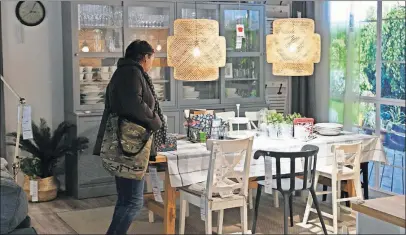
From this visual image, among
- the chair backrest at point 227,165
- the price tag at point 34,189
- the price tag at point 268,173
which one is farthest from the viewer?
the price tag at point 34,189

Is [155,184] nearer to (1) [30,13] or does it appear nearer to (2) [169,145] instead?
(2) [169,145]

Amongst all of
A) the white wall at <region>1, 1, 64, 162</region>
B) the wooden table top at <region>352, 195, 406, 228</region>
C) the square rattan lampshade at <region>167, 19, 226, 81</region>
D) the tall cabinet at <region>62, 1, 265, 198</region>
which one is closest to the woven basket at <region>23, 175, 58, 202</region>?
the tall cabinet at <region>62, 1, 265, 198</region>

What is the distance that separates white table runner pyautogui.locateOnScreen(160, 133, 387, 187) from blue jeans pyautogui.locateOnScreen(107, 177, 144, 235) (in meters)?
0.33

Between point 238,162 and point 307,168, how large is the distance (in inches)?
16.6

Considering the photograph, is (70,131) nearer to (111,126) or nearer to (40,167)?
(40,167)

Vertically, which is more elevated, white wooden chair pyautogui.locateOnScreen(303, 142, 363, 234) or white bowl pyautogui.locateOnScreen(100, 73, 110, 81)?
white bowl pyautogui.locateOnScreen(100, 73, 110, 81)

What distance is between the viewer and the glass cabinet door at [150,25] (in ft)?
16.3

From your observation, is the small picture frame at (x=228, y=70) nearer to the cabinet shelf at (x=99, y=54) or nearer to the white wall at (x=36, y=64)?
the cabinet shelf at (x=99, y=54)

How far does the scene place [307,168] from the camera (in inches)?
Answer: 136

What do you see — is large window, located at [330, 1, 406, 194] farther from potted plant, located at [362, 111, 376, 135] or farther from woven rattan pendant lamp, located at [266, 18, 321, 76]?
woven rattan pendant lamp, located at [266, 18, 321, 76]

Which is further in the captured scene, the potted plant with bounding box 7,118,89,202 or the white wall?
the white wall

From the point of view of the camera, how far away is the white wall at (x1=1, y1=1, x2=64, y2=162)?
15.5 feet

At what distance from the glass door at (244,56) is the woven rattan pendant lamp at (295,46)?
1337 millimetres

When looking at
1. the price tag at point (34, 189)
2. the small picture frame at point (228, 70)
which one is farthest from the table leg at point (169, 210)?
the small picture frame at point (228, 70)
